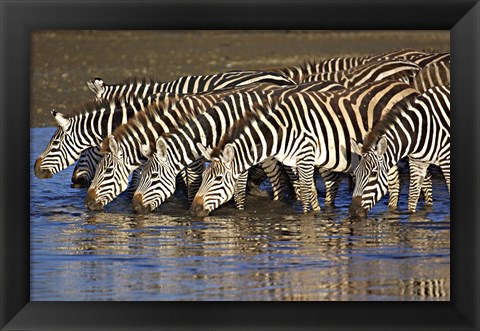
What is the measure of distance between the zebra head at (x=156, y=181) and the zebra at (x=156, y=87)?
2.03 meters

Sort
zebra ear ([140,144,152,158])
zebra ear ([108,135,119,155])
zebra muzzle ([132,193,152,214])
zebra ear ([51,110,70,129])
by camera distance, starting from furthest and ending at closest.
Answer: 1. zebra ear ([51,110,70,129])
2. zebra ear ([108,135,119,155])
3. zebra ear ([140,144,152,158])
4. zebra muzzle ([132,193,152,214])

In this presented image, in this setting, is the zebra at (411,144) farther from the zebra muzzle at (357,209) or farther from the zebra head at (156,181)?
the zebra head at (156,181)

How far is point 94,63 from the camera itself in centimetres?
2336

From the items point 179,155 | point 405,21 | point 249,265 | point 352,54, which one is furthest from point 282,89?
point 352,54

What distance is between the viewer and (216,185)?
14.4 metres

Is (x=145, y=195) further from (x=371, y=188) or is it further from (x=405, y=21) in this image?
(x=405, y=21)

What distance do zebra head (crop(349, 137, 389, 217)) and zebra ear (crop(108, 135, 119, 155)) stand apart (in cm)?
298

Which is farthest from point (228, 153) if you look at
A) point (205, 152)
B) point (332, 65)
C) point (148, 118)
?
point (332, 65)

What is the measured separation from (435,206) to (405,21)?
4954 mm

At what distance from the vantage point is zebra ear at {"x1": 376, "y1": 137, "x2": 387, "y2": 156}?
563 inches

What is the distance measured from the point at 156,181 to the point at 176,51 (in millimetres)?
9105

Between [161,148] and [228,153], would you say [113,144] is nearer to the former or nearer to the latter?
[161,148]

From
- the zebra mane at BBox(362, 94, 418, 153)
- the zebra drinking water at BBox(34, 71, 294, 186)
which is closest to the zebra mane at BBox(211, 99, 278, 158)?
the zebra mane at BBox(362, 94, 418, 153)

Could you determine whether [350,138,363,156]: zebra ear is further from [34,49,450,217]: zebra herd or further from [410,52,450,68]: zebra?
[410,52,450,68]: zebra
